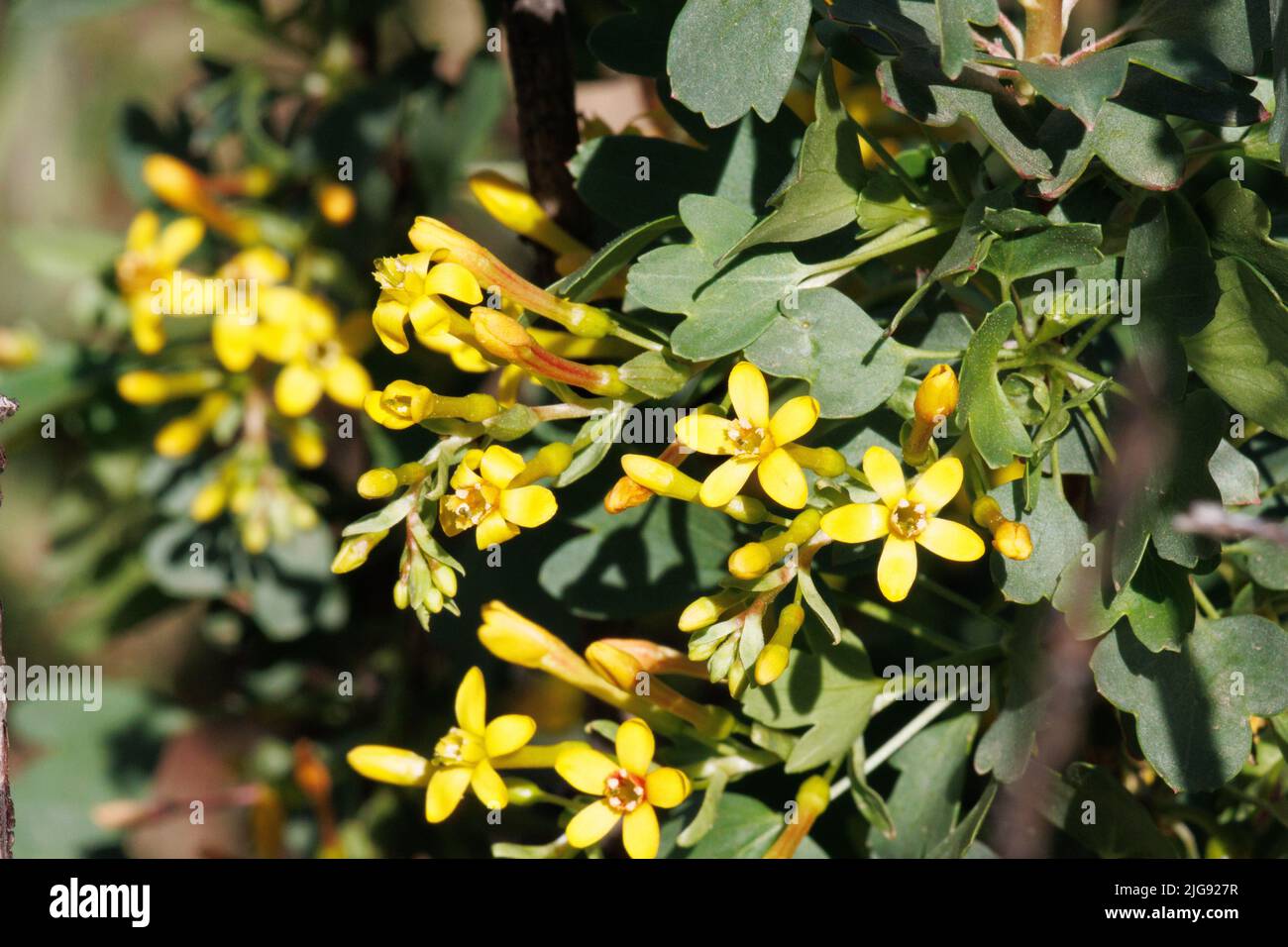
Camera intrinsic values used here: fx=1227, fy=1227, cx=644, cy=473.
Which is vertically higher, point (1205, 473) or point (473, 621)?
point (1205, 473)

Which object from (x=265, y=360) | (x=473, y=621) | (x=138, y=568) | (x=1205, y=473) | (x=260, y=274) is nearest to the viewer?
(x=1205, y=473)

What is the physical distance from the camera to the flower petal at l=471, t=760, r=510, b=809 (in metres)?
0.76

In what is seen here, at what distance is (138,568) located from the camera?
1.45 meters

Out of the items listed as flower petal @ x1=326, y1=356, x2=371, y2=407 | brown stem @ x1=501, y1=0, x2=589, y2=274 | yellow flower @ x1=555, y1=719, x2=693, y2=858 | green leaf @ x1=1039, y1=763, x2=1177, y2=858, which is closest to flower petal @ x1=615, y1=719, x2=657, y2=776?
yellow flower @ x1=555, y1=719, x2=693, y2=858

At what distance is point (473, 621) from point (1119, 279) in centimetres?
60

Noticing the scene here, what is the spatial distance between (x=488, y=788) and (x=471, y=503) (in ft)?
0.62

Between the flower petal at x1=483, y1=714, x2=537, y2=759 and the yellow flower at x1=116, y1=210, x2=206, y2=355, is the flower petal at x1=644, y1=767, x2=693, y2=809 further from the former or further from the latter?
the yellow flower at x1=116, y1=210, x2=206, y2=355

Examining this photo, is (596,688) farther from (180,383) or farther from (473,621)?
(180,383)

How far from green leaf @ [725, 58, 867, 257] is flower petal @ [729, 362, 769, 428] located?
0.07 m

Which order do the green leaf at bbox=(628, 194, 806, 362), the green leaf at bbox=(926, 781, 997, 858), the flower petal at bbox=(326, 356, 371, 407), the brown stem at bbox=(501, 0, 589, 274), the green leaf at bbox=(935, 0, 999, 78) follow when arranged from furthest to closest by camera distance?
the flower petal at bbox=(326, 356, 371, 407) → the brown stem at bbox=(501, 0, 589, 274) → the green leaf at bbox=(926, 781, 997, 858) → the green leaf at bbox=(628, 194, 806, 362) → the green leaf at bbox=(935, 0, 999, 78)

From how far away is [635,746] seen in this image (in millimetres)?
757

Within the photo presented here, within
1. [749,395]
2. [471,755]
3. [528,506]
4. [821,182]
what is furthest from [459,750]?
[821,182]

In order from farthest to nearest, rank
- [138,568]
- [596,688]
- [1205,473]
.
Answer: [138,568] < [596,688] < [1205,473]

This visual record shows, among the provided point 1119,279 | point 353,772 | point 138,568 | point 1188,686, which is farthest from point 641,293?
point 138,568
